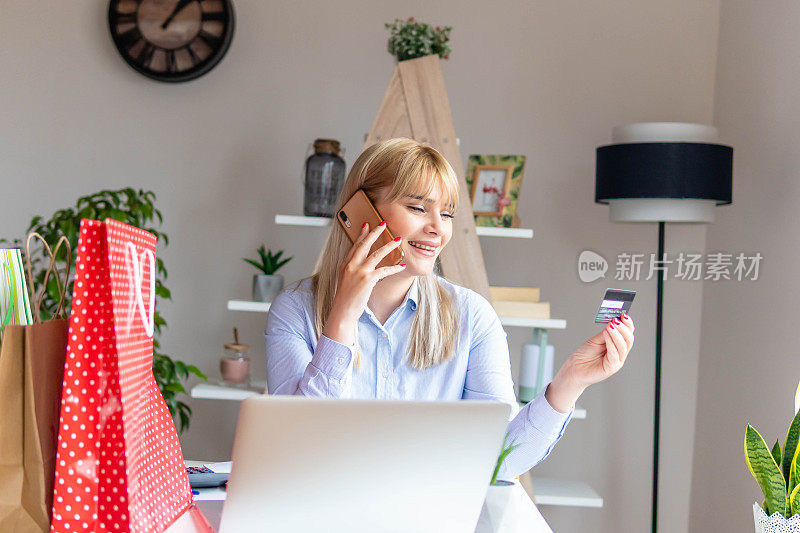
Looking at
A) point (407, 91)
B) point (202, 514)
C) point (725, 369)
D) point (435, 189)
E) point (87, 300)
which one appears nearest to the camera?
point (87, 300)

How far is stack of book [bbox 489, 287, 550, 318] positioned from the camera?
2.62 meters

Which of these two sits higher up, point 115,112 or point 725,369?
point 115,112

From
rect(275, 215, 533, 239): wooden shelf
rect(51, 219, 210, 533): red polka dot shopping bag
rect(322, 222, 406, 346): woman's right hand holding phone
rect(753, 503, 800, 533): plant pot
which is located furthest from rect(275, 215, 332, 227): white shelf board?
rect(51, 219, 210, 533): red polka dot shopping bag

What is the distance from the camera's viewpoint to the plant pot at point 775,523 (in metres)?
1.61

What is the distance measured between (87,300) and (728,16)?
8.93ft

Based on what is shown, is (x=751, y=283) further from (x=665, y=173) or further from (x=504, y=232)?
(x=504, y=232)

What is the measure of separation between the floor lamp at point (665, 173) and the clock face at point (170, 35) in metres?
1.42

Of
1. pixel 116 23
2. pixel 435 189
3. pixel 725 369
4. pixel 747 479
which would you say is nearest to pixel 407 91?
pixel 435 189

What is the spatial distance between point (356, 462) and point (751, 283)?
2.17 meters

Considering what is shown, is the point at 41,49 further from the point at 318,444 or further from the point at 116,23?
the point at 318,444

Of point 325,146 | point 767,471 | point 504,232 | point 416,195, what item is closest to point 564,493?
point 504,232

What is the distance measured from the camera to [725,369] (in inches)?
110

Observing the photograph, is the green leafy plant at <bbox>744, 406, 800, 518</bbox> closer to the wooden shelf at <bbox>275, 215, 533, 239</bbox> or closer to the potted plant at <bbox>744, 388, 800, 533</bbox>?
the potted plant at <bbox>744, 388, 800, 533</bbox>

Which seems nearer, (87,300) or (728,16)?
(87,300)
